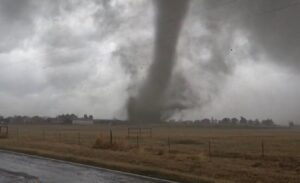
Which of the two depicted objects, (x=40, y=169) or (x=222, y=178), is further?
(x=40, y=169)

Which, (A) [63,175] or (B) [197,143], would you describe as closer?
(A) [63,175]

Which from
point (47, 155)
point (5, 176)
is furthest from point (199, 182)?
point (47, 155)

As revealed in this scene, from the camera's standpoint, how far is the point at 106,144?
37.4 metres

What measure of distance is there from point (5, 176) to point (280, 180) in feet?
33.3

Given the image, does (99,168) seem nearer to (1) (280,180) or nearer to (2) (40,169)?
(2) (40,169)

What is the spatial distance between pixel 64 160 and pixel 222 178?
10.4 m

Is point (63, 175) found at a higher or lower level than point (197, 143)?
higher

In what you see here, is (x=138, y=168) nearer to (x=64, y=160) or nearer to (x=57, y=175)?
(x=57, y=175)

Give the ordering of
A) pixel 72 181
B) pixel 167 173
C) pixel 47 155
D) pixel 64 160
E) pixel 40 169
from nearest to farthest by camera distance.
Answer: pixel 72 181 < pixel 167 173 < pixel 40 169 < pixel 64 160 < pixel 47 155

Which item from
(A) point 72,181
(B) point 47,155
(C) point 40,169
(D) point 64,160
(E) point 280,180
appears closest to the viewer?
(A) point 72,181

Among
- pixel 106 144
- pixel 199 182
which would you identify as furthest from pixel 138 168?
pixel 106 144

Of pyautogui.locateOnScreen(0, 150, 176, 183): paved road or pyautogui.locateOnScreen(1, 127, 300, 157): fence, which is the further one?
pyautogui.locateOnScreen(1, 127, 300, 157): fence

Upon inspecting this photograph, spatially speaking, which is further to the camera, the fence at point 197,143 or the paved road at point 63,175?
the fence at point 197,143

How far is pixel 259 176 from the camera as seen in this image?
55.4ft
